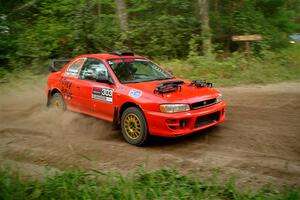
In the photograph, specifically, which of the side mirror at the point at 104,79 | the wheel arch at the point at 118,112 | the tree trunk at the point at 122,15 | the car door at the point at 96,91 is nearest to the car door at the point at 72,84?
the car door at the point at 96,91

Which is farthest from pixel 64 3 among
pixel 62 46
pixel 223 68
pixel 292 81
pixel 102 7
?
pixel 292 81

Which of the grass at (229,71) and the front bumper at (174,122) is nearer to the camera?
the front bumper at (174,122)

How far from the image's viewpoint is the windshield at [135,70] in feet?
22.9

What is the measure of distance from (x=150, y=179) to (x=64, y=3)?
1433cm

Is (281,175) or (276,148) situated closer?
(281,175)

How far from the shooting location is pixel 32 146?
256 inches

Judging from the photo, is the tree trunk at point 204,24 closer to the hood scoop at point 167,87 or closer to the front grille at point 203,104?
the hood scoop at point 167,87

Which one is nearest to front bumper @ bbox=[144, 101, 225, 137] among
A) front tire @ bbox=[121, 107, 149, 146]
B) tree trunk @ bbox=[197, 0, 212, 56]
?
front tire @ bbox=[121, 107, 149, 146]

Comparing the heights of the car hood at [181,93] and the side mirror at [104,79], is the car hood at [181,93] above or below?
below

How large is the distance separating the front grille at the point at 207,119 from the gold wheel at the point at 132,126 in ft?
3.34

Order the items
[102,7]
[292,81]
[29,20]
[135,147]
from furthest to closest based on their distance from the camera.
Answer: [102,7] → [29,20] → [292,81] → [135,147]

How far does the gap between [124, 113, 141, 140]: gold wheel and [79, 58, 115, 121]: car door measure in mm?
507

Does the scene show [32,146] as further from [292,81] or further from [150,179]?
[292,81]

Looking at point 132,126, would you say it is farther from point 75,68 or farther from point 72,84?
point 75,68
